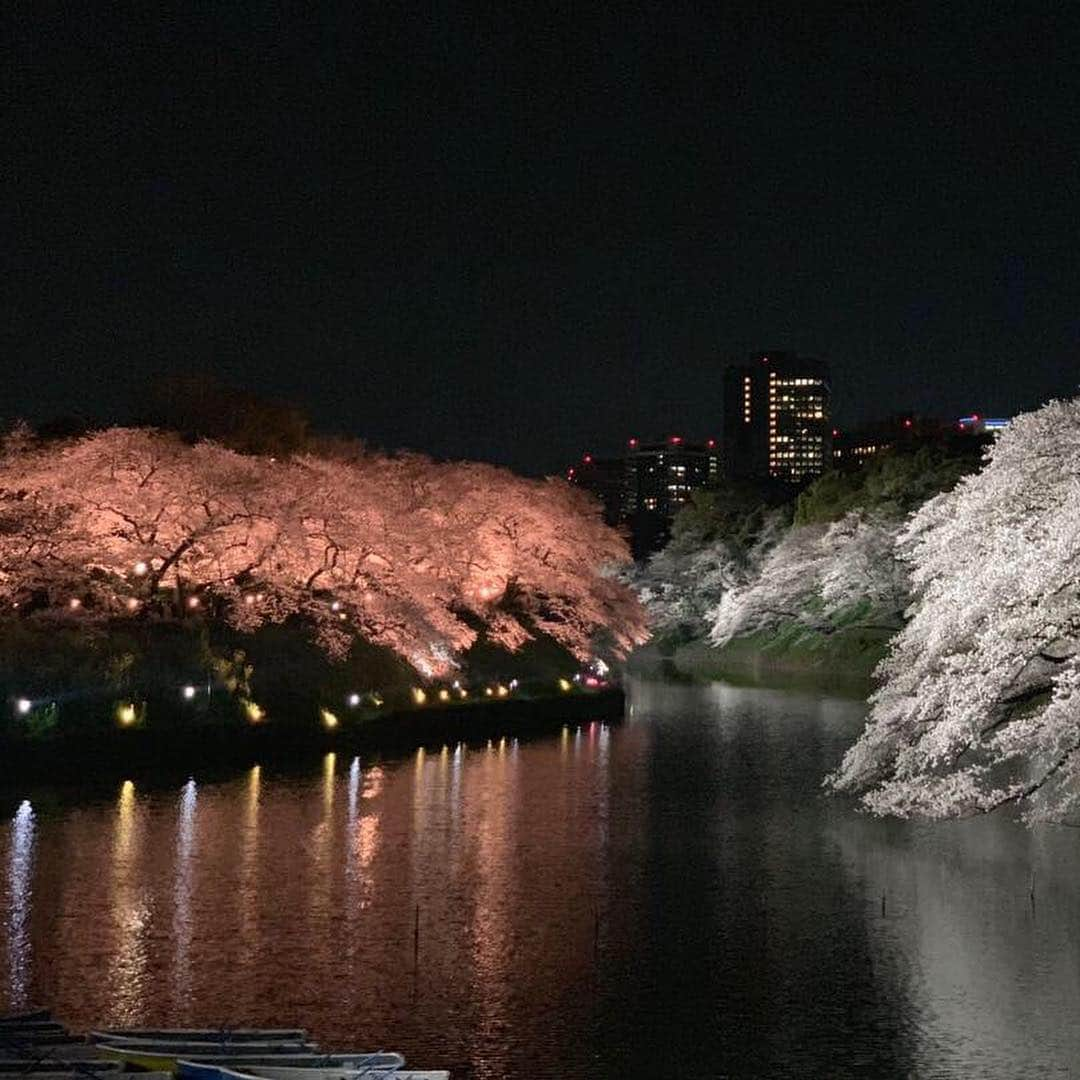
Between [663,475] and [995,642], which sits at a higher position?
[663,475]

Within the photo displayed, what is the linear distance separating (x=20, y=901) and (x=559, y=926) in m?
6.72

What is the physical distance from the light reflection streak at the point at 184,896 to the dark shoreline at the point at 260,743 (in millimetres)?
2328

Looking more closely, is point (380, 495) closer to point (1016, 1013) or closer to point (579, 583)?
point (579, 583)

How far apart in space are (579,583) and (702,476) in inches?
4866

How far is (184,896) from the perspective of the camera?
17.6 meters

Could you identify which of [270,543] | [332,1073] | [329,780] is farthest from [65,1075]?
[270,543]

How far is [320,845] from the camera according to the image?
21281 mm

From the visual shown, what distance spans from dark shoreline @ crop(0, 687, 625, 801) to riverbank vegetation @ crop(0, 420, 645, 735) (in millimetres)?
838

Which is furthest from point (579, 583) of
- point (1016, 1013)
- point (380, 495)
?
point (1016, 1013)

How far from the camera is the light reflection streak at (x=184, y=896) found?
13.9m

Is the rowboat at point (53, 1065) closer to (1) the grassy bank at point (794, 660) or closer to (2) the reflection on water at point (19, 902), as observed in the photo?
(2) the reflection on water at point (19, 902)

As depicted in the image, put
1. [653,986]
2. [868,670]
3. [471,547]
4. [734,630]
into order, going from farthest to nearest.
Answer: [734,630] → [868,670] → [471,547] → [653,986]

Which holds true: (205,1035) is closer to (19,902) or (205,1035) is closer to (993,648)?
(19,902)

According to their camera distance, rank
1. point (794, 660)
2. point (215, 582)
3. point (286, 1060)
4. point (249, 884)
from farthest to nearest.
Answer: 1. point (794, 660)
2. point (215, 582)
3. point (249, 884)
4. point (286, 1060)
